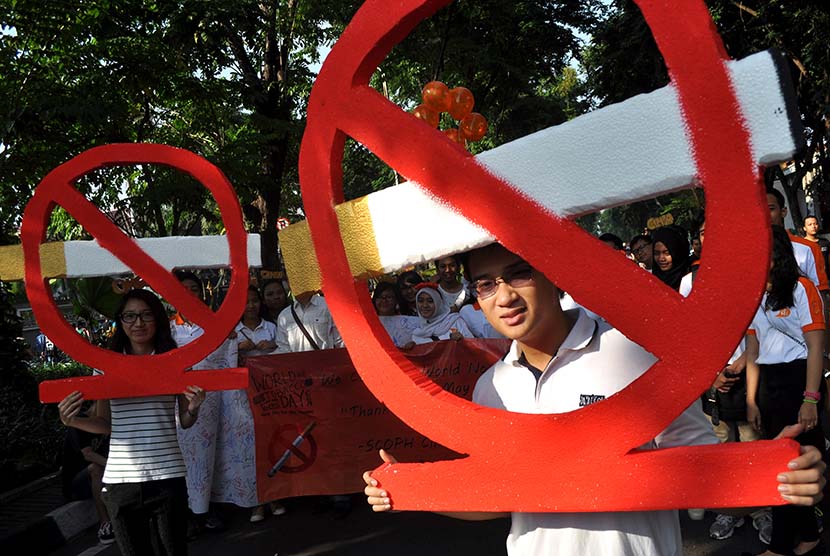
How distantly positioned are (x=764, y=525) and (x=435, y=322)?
8.80 feet

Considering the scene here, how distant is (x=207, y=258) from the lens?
3.29 metres

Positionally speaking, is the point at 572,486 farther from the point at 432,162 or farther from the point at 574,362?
the point at 432,162

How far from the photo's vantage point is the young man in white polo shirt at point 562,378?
5.34 ft

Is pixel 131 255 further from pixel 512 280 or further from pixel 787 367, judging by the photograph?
pixel 787 367

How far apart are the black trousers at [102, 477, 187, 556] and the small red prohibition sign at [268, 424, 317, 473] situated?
1.70 m

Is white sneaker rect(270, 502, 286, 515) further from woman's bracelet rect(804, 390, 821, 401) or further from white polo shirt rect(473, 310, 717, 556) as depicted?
white polo shirt rect(473, 310, 717, 556)

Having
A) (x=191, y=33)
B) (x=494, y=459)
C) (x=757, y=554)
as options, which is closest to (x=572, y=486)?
(x=494, y=459)

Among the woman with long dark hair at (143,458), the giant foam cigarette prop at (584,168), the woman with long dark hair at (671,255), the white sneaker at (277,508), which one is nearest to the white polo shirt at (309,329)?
the white sneaker at (277,508)

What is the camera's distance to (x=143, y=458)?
3.29 metres

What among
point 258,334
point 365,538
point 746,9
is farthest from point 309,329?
point 746,9

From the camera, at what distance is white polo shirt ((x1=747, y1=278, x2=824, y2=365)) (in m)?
3.38

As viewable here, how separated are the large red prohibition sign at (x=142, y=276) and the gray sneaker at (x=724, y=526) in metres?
2.70

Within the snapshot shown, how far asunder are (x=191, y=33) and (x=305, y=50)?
12.2ft

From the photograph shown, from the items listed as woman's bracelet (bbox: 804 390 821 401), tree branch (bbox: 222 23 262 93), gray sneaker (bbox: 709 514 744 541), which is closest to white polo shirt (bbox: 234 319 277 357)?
gray sneaker (bbox: 709 514 744 541)
